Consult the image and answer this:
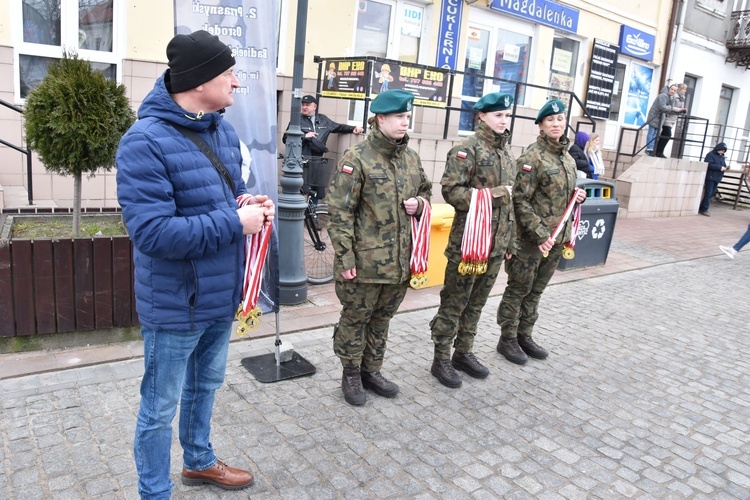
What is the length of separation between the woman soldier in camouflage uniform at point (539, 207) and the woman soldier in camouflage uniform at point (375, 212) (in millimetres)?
1057

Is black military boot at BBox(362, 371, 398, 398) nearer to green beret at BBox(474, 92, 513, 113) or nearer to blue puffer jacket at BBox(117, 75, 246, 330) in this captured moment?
blue puffer jacket at BBox(117, 75, 246, 330)

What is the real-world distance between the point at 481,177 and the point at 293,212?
6.46 feet

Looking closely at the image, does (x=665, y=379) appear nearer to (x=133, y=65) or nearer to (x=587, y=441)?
(x=587, y=441)

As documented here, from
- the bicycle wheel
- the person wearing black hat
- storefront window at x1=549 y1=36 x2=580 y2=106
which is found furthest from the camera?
storefront window at x1=549 y1=36 x2=580 y2=106

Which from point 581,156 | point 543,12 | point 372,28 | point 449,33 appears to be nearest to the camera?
point 581,156

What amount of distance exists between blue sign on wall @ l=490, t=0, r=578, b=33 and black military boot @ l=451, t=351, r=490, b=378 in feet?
30.6

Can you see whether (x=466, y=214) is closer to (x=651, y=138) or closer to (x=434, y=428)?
(x=434, y=428)

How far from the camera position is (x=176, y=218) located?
7.72ft

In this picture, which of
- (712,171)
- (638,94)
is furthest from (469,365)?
(638,94)

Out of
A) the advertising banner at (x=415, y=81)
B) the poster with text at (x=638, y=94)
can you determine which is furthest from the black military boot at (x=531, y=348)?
the poster with text at (x=638, y=94)

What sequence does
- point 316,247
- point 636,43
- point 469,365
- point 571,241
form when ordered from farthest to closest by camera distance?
point 636,43
point 316,247
point 571,241
point 469,365

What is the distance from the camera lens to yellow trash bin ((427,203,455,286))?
250 inches

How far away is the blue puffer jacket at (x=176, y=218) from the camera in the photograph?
231 cm

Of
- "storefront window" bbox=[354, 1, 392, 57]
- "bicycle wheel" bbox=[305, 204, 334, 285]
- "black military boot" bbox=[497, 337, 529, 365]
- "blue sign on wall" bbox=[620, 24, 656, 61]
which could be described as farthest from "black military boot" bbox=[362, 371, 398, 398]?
"blue sign on wall" bbox=[620, 24, 656, 61]
